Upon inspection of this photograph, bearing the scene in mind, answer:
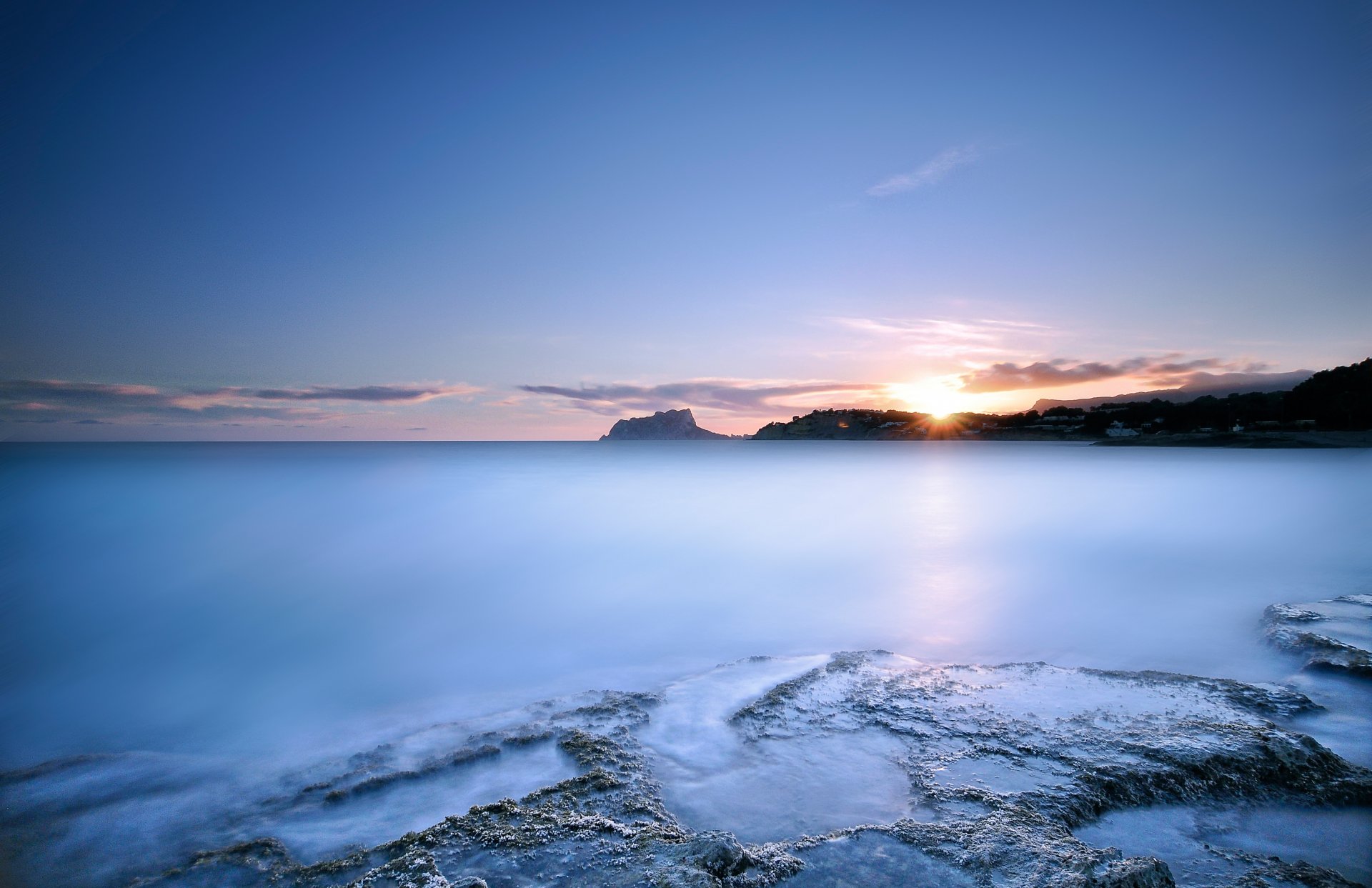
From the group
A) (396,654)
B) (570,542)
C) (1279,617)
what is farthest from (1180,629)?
(570,542)

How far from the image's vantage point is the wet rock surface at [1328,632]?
5.60m

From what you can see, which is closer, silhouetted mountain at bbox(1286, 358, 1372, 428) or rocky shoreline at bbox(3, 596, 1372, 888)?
rocky shoreline at bbox(3, 596, 1372, 888)

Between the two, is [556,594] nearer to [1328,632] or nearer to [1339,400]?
[1328,632]

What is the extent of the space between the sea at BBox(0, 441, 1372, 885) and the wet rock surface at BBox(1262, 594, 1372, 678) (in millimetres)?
248

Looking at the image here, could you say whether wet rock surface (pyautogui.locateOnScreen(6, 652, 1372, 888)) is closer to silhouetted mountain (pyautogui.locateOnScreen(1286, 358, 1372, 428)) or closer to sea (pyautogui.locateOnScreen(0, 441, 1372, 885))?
sea (pyautogui.locateOnScreen(0, 441, 1372, 885))

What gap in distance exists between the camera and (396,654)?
24.6 ft

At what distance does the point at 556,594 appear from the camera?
10609 mm

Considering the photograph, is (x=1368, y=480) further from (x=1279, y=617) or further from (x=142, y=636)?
(x=142, y=636)

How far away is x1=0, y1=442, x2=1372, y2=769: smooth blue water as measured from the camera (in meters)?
6.27

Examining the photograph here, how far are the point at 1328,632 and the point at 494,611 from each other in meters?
10.7

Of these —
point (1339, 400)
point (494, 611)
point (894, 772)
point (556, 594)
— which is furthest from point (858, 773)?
point (1339, 400)

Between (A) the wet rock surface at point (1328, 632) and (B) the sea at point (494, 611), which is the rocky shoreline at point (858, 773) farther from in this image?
(B) the sea at point (494, 611)

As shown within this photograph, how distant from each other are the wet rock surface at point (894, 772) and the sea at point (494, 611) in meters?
0.42

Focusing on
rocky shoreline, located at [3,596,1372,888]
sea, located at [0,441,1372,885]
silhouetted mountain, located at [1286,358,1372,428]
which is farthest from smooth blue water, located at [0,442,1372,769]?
silhouetted mountain, located at [1286,358,1372,428]
